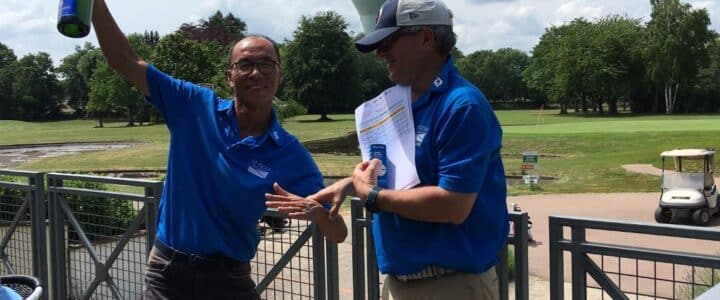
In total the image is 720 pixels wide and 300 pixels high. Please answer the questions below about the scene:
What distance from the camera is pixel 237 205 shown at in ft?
9.21

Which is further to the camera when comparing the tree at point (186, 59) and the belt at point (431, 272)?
the tree at point (186, 59)

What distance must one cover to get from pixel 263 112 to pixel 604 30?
86737mm

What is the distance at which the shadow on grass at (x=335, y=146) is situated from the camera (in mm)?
40000

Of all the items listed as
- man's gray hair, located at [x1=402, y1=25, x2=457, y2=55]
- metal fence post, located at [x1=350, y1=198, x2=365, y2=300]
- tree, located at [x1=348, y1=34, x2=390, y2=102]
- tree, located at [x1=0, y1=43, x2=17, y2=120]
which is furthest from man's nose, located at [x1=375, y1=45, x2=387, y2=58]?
tree, located at [x1=0, y1=43, x2=17, y2=120]

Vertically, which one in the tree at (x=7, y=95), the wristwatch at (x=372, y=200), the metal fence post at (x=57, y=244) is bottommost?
the metal fence post at (x=57, y=244)

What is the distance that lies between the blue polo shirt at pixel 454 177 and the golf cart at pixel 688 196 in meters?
13.6

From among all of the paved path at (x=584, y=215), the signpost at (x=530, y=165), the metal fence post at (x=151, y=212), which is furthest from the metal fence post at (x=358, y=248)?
the signpost at (x=530, y=165)

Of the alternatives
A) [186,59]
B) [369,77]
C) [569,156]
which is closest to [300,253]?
[569,156]

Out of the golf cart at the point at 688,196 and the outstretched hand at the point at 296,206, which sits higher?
the outstretched hand at the point at 296,206

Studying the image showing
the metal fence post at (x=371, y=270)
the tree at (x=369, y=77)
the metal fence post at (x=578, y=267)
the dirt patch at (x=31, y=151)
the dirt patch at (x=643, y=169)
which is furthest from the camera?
the tree at (x=369, y=77)

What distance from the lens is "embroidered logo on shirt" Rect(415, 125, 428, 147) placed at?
228cm

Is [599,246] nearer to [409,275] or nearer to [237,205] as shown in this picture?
[409,275]

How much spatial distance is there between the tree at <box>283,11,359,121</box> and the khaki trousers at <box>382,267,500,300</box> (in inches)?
3046

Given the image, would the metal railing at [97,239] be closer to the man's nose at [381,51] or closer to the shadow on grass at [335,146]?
the man's nose at [381,51]
